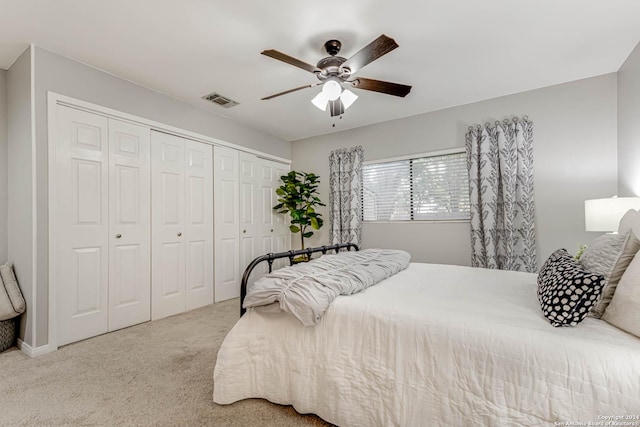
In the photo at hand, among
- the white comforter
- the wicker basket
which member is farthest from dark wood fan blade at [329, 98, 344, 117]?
the wicker basket

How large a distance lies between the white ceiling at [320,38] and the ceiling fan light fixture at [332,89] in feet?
1.11

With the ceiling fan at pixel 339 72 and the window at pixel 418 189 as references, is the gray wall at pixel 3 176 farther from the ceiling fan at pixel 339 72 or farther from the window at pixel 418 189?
the window at pixel 418 189

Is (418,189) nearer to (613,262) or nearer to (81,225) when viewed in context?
(613,262)

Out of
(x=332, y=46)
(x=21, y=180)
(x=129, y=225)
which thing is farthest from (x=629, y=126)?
(x=21, y=180)

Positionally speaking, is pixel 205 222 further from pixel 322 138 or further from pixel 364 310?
pixel 364 310

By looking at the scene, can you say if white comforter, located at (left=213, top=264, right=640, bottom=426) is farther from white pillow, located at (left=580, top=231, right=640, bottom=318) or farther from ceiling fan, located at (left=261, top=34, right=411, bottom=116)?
ceiling fan, located at (left=261, top=34, right=411, bottom=116)

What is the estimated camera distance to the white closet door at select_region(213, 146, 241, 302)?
377cm

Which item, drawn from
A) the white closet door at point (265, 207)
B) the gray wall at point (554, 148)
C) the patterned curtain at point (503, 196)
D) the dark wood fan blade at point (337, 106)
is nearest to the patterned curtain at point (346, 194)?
the gray wall at point (554, 148)

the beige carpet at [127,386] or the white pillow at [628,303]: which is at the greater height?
the white pillow at [628,303]

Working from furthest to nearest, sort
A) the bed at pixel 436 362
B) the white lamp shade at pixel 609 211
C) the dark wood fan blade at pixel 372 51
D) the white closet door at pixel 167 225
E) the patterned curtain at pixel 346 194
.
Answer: the patterned curtain at pixel 346 194 → the white closet door at pixel 167 225 → the white lamp shade at pixel 609 211 → the dark wood fan blade at pixel 372 51 → the bed at pixel 436 362

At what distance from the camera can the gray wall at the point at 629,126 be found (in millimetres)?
2389

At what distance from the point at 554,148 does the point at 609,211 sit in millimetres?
1144

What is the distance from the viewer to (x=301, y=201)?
14.8ft

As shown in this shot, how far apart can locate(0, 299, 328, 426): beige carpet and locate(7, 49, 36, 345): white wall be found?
19.3 inches
